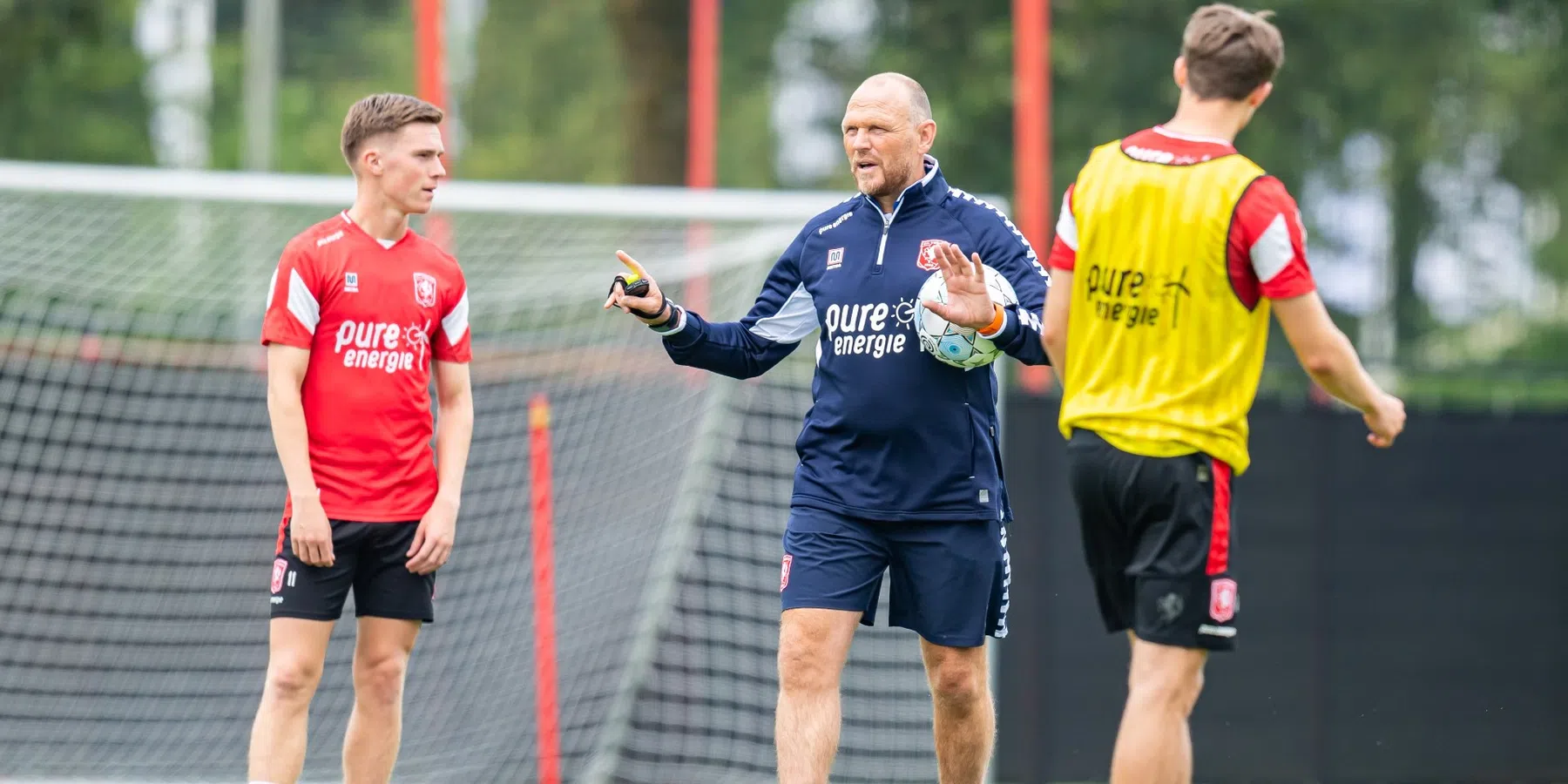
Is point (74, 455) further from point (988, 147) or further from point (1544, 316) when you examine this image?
point (1544, 316)

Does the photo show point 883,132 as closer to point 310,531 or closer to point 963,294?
point 963,294

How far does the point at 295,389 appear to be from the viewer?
15.3 feet

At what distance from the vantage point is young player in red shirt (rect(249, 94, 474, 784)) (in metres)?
4.65

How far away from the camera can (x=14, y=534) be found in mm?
7340

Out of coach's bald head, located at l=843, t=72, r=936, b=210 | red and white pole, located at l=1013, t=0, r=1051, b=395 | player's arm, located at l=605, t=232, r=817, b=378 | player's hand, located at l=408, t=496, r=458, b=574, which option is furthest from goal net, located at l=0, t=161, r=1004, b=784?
red and white pole, located at l=1013, t=0, r=1051, b=395

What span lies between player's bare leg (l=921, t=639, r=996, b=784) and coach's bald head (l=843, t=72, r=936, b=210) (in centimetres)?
132

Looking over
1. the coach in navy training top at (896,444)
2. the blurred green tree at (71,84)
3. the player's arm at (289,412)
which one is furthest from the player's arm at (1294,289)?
the blurred green tree at (71,84)

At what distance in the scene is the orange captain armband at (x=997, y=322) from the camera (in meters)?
4.39

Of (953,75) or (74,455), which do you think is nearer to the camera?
(74,455)

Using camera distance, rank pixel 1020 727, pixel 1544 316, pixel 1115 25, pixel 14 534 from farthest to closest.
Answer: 1. pixel 1115 25
2. pixel 1544 316
3. pixel 1020 727
4. pixel 14 534

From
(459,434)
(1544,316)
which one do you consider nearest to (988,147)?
(1544,316)

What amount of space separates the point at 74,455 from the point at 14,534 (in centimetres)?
42

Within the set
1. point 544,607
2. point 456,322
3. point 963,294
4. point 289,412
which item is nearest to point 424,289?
point 456,322

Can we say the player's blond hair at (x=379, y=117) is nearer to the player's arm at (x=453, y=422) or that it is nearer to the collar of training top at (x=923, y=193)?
the player's arm at (x=453, y=422)
